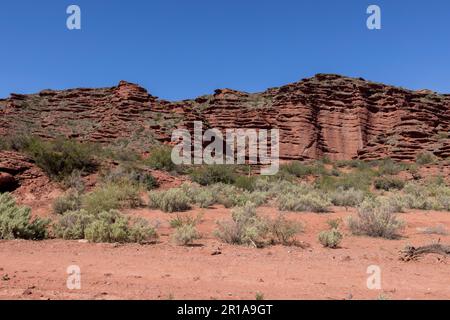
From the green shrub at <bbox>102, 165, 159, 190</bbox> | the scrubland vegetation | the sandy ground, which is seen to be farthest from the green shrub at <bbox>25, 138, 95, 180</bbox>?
the sandy ground

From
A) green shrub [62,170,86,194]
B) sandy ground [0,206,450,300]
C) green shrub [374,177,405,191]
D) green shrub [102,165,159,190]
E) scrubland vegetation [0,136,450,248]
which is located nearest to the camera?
sandy ground [0,206,450,300]

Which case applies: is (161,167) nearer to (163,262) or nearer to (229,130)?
(163,262)

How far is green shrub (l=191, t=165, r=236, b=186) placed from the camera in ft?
61.6

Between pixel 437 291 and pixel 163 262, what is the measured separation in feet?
11.7

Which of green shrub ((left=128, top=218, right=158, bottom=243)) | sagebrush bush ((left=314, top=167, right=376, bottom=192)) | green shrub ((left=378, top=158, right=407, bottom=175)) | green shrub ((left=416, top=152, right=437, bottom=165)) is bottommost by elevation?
green shrub ((left=128, top=218, right=158, bottom=243))

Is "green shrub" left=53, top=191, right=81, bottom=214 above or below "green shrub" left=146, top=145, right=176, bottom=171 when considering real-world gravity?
below

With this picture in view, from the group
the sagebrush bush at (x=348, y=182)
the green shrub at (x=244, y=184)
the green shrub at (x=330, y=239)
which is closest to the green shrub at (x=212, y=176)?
the green shrub at (x=244, y=184)

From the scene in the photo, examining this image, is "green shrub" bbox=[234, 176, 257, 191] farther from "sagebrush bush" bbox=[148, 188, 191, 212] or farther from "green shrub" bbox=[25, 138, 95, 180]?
"green shrub" bbox=[25, 138, 95, 180]

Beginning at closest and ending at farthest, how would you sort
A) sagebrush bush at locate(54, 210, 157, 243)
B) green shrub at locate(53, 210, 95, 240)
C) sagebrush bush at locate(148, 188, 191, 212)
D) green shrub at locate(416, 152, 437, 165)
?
1. sagebrush bush at locate(54, 210, 157, 243)
2. green shrub at locate(53, 210, 95, 240)
3. sagebrush bush at locate(148, 188, 191, 212)
4. green shrub at locate(416, 152, 437, 165)

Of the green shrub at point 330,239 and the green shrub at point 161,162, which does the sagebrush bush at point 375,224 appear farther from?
the green shrub at point 161,162

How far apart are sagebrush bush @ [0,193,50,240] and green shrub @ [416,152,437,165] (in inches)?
1222

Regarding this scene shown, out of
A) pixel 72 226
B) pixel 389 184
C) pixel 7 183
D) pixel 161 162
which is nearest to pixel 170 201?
pixel 72 226

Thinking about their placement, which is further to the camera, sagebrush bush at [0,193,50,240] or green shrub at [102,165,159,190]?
green shrub at [102,165,159,190]

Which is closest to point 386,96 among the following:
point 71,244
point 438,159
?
point 438,159
